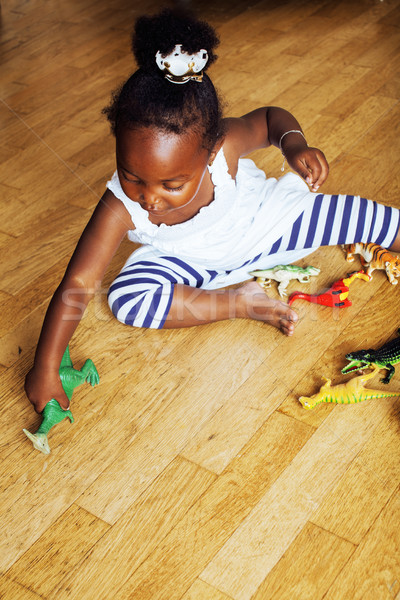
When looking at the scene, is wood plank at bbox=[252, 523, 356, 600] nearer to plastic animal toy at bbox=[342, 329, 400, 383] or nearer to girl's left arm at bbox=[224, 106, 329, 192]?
plastic animal toy at bbox=[342, 329, 400, 383]

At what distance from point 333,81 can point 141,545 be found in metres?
1.39

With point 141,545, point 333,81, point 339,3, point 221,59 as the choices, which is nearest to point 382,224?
point 141,545

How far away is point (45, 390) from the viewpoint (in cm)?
92

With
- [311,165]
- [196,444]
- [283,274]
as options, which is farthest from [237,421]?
[311,165]

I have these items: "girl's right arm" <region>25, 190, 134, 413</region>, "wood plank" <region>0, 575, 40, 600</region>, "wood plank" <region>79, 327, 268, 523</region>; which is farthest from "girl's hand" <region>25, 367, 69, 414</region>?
"wood plank" <region>0, 575, 40, 600</region>

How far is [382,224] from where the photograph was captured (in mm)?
1116

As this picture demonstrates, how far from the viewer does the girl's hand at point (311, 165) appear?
3.33 feet

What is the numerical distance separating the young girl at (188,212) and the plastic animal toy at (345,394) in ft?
0.50

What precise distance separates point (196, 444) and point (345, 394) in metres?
0.22

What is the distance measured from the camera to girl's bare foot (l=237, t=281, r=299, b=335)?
1052 millimetres

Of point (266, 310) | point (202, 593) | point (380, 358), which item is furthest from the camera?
point (266, 310)

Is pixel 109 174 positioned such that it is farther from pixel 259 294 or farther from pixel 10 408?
pixel 10 408

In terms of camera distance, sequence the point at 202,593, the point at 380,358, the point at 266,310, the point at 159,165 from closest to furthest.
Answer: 1. the point at 202,593
2. the point at 159,165
3. the point at 380,358
4. the point at 266,310

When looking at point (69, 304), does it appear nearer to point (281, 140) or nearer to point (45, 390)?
point (45, 390)
